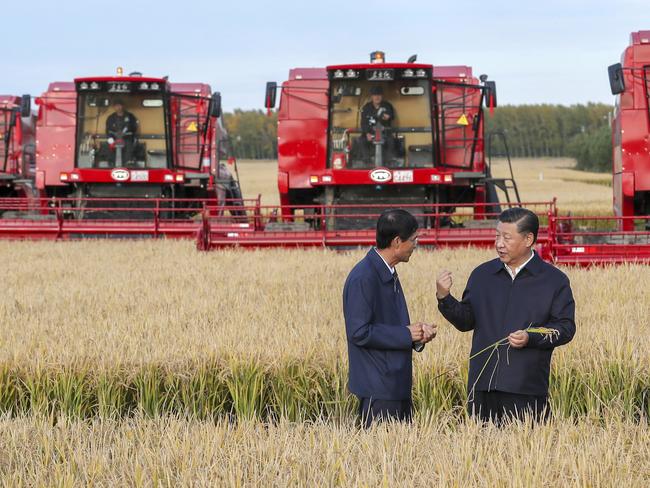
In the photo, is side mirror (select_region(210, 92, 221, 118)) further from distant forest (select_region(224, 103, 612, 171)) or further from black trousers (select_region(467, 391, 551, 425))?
distant forest (select_region(224, 103, 612, 171))

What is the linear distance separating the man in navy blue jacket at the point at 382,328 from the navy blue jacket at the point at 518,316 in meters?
0.22

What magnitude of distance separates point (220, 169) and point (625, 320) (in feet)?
45.1

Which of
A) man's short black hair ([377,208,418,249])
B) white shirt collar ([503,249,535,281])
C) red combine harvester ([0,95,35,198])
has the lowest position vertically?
white shirt collar ([503,249,535,281])

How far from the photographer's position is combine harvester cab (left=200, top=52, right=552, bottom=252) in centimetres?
1352

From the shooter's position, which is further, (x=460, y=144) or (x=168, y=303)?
(x=460, y=144)

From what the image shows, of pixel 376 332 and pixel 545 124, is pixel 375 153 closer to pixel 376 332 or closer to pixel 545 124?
pixel 376 332

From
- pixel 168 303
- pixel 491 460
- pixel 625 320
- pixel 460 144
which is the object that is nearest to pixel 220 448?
pixel 491 460

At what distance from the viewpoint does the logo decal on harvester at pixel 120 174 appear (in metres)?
16.2

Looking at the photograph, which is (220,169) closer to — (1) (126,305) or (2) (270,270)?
(2) (270,270)

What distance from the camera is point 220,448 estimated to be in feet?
12.0

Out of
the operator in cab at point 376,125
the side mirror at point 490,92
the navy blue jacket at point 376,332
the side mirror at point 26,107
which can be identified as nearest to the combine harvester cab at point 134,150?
the side mirror at point 26,107

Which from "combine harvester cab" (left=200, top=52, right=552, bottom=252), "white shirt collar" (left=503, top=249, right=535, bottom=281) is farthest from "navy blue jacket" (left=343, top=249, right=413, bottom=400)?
"combine harvester cab" (left=200, top=52, right=552, bottom=252)

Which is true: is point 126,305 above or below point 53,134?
below

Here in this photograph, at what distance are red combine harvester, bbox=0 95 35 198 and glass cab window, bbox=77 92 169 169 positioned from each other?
315 centimetres
